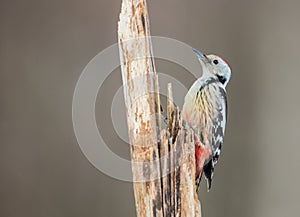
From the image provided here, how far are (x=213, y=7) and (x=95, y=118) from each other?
614mm

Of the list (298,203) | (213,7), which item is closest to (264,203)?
(298,203)

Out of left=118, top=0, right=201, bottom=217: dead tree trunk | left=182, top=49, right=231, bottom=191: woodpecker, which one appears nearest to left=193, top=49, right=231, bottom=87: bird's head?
left=182, top=49, right=231, bottom=191: woodpecker

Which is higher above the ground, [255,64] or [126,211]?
[255,64]

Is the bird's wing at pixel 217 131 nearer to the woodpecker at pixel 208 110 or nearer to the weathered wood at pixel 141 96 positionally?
the woodpecker at pixel 208 110

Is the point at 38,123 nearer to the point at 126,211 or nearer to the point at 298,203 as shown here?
the point at 126,211

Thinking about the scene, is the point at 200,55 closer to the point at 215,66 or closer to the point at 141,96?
the point at 215,66

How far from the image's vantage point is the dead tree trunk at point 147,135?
4.05 feet

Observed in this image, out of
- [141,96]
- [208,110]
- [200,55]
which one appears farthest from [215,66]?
[141,96]

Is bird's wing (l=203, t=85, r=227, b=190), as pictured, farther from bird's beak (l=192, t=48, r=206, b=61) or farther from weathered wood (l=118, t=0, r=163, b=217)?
weathered wood (l=118, t=0, r=163, b=217)

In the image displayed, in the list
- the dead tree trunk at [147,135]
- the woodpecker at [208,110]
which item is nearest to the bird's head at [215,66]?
the woodpecker at [208,110]

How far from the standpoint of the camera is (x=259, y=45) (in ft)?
5.11

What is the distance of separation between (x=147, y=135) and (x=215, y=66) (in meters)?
0.42

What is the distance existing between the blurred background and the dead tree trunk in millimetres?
249

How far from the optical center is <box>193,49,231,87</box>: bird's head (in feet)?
4.82
